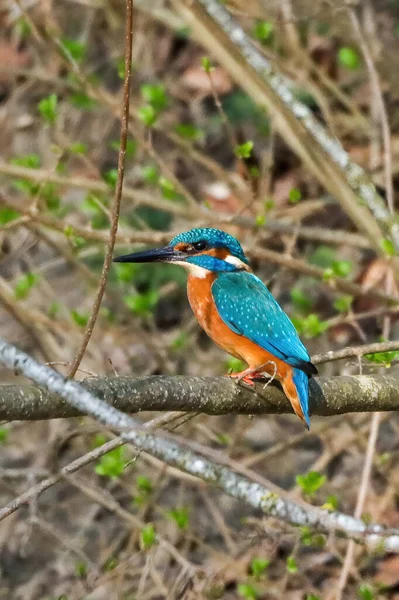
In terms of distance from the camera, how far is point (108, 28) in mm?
6480

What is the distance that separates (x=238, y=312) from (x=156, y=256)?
0.37m

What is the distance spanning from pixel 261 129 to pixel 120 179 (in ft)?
11.3

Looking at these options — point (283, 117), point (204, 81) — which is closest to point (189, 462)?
point (283, 117)

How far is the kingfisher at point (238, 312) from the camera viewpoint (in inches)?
103

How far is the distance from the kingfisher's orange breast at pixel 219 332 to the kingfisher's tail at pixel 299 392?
0.39 ft

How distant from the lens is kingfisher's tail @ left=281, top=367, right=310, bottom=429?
2473mm

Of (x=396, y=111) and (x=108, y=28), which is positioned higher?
(x=108, y=28)

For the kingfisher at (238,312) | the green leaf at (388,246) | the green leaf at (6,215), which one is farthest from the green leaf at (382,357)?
the green leaf at (6,215)

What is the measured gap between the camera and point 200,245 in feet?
10.7

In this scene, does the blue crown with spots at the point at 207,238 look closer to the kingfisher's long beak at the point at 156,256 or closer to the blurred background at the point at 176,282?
the kingfisher's long beak at the point at 156,256

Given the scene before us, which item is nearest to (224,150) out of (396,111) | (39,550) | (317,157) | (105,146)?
(105,146)

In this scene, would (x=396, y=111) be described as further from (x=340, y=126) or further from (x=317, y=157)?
(x=317, y=157)

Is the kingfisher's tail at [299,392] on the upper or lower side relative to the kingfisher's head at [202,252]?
lower

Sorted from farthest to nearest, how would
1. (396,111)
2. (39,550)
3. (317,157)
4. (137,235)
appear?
(396,111) < (39,550) < (317,157) < (137,235)
